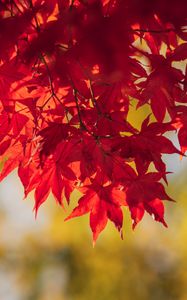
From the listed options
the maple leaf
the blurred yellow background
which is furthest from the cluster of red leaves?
the blurred yellow background

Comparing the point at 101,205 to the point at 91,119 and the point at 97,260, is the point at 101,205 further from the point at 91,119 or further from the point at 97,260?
the point at 97,260

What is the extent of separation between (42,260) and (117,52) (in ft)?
19.6

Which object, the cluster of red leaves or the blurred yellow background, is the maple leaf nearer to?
the cluster of red leaves

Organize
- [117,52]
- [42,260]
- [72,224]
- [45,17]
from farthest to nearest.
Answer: [42,260]
[72,224]
[45,17]
[117,52]

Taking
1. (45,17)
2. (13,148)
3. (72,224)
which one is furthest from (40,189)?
(72,224)

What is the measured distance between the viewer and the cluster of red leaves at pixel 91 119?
3.75 feet

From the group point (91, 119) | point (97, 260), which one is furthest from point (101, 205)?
point (97, 260)

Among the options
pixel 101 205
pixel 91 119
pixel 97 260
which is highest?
pixel 91 119

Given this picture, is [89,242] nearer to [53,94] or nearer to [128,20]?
[53,94]

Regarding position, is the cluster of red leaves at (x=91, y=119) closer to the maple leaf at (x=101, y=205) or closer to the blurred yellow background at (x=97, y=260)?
the maple leaf at (x=101, y=205)

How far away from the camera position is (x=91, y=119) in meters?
1.30

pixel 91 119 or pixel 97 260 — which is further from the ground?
pixel 91 119

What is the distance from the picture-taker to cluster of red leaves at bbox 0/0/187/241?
3.75ft

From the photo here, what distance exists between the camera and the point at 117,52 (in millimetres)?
699
